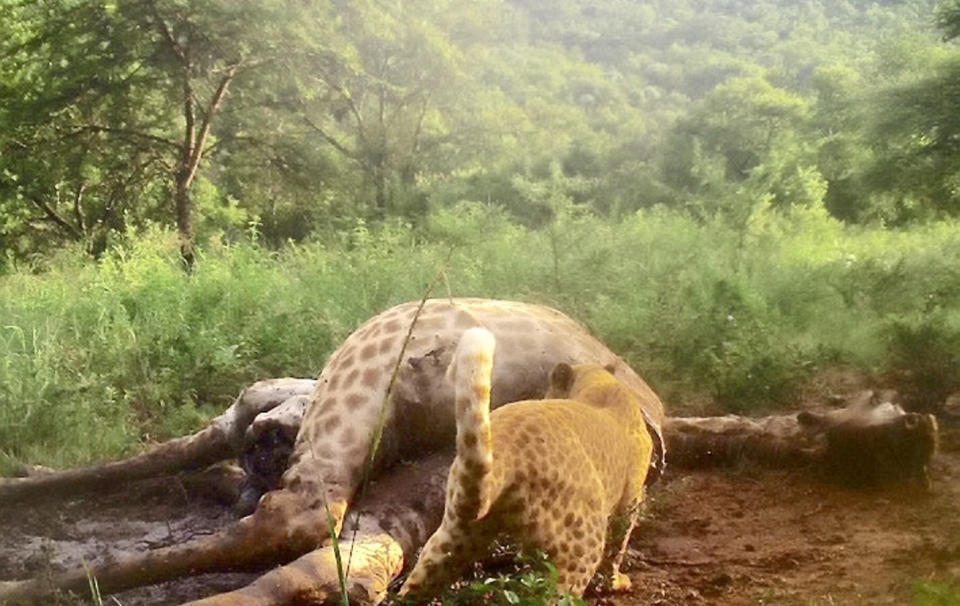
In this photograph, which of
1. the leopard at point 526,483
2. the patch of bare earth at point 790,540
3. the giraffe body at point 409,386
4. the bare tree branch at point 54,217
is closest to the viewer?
the leopard at point 526,483

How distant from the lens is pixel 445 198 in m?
5.16

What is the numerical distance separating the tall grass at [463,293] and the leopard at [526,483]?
4.13 ft

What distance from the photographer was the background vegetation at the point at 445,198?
293 centimetres

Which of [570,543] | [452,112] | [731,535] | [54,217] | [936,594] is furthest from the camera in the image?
[452,112]

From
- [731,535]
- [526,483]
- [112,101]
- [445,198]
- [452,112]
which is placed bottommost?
[731,535]

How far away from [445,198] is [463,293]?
1831mm

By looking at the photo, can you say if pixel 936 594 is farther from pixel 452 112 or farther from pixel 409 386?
pixel 452 112

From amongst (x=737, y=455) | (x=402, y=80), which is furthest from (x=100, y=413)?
(x=402, y=80)

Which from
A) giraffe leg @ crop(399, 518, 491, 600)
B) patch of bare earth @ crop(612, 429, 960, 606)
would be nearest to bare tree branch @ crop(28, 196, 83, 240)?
patch of bare earth @ crop(612, 429, 960, 606)

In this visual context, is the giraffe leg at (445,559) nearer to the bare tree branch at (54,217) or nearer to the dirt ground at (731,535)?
the dirt ground at (731,535)

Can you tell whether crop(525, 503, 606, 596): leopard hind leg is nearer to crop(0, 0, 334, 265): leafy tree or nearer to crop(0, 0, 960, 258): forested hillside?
crop(0, 0, 960, 258): forested hillside

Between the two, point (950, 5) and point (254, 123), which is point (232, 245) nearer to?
point (254, 123)

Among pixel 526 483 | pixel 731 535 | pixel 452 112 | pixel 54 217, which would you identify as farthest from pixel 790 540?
pixel 452 112

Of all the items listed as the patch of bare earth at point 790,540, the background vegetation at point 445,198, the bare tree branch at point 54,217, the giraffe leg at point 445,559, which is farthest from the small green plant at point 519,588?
the bare tree branch at point 54,217
